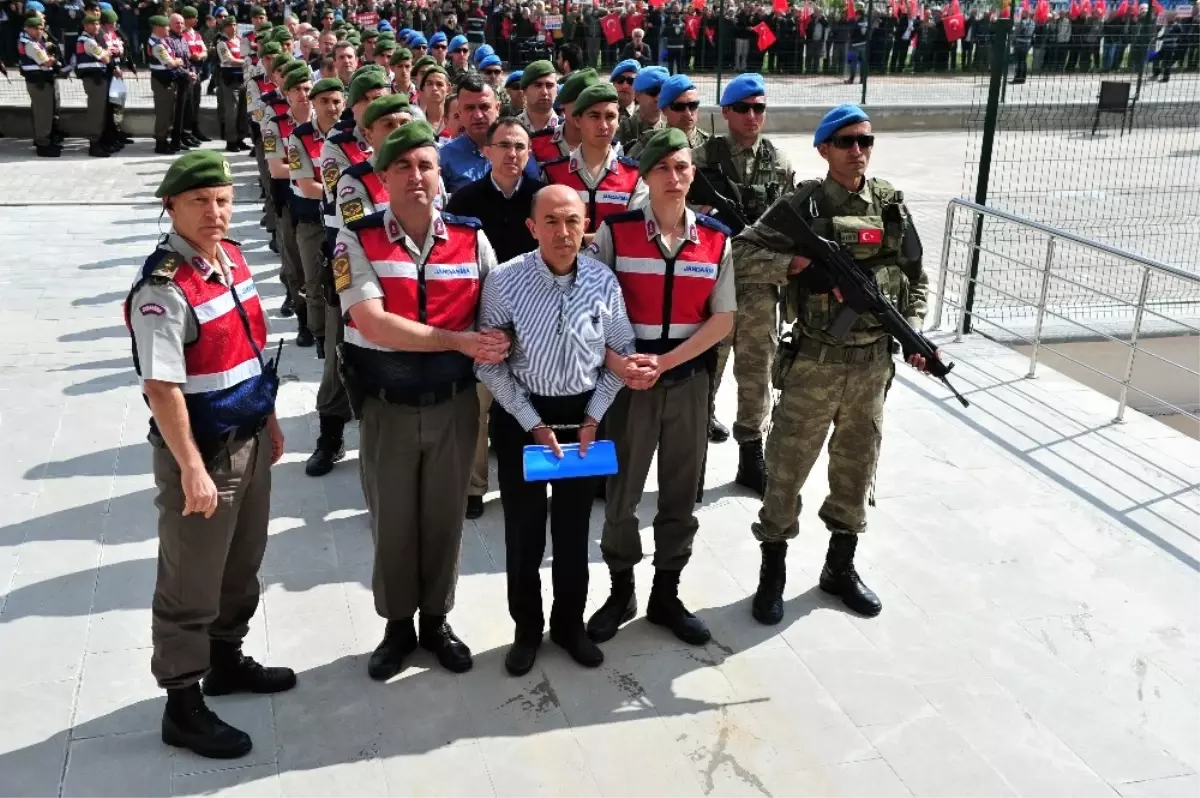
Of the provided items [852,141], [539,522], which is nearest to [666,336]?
[539,522]

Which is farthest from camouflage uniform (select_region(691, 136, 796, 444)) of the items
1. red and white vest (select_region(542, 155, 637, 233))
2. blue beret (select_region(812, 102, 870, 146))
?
blue beret (select_region(812, 102, 870, 146))

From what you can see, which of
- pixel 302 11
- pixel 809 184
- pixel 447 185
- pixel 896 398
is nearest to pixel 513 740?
Answer: pixel 809 184

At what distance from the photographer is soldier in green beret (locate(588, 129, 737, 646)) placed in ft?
13.5

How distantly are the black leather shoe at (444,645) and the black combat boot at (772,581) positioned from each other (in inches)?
49.1

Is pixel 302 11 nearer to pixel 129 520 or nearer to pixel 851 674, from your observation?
pixel 129 520

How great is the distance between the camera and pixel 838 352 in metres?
4.47

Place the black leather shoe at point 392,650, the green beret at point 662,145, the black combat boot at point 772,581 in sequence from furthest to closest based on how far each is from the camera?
the black combat boot at point 772,581 → the black leather shoe at point 392,650 → the green beret at point 662,145

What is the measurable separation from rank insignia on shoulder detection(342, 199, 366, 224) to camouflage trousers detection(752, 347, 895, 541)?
187cm

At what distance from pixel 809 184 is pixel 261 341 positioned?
Answer: 224 cm

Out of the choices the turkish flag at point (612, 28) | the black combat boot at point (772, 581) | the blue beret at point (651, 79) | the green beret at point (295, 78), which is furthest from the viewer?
the turkish flag at point (612, 28)

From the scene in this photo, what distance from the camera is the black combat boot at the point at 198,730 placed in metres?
3.71

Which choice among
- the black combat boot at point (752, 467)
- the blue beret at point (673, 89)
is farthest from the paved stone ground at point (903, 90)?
the black combat boot at point (752, 467)

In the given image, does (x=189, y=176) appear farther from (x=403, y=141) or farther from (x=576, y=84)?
(x=576, y=84)

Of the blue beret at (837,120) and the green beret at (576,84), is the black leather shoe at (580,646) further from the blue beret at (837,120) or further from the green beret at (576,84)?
the green beret at (576,84)
